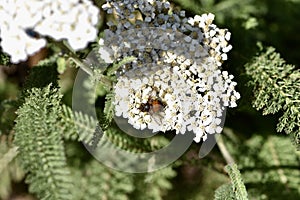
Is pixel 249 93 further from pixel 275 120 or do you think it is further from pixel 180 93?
pixel 275 120

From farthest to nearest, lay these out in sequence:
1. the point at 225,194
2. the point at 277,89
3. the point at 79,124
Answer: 1. the point at 79,124
2. the point at 277,89
3. the point at 225,194

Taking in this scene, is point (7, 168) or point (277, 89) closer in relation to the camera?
point (277, 89)

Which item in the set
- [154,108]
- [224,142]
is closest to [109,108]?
[154,108]

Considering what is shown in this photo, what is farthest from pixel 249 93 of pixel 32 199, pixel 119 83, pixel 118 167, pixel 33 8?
pixel 32 199

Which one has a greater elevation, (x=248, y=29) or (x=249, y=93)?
(x=248, y=29)

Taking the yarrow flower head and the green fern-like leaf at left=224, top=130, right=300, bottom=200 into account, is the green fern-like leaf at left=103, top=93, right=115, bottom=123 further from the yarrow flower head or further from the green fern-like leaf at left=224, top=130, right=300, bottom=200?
the green fern-like leaf at left=224, top=130, right=300, bottom=200

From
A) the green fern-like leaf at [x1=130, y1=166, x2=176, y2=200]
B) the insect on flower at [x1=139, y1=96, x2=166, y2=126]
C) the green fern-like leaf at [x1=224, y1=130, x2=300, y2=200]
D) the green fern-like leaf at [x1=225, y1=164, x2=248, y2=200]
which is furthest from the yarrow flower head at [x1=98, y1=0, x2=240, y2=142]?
the green fern-like leaf at [x1=224, y1=130, x2=300, y2=200]

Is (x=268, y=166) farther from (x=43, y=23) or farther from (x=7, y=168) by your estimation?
(x=43, y=23)

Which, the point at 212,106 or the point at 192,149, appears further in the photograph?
the point at 192,149
